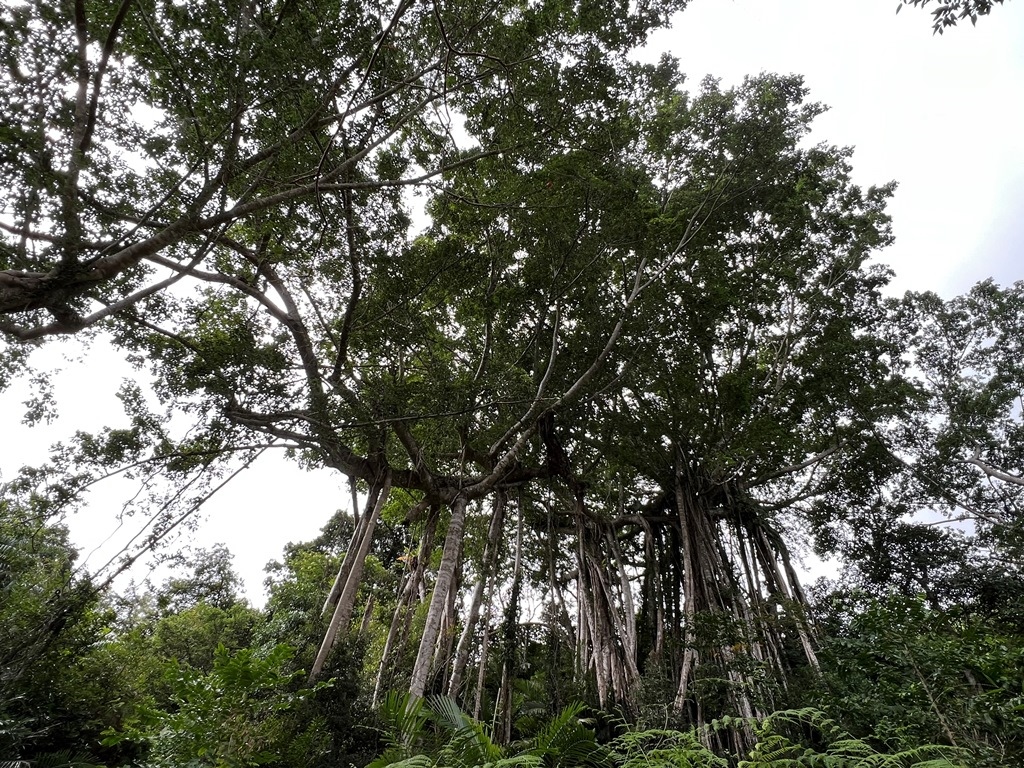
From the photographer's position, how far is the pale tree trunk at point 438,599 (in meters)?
5.04

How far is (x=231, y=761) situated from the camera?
2855mm

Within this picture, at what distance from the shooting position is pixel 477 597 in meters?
6.87

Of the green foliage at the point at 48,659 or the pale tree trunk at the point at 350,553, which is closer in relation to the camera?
the green foliage at the point at 48,659

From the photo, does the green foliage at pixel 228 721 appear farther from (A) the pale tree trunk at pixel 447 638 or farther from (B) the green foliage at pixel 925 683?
(B) the green foliage at pixel 925 683

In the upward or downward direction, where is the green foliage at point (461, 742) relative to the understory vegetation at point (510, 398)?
downward

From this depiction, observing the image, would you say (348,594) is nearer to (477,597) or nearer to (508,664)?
(477,597)

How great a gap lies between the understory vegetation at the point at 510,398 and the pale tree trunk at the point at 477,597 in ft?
0.48

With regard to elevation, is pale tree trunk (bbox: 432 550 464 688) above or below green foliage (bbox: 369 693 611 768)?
above

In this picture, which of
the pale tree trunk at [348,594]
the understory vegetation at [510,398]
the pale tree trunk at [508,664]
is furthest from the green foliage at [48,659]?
the pale tree trunk at [508,664]

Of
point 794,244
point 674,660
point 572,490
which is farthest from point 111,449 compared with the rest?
point 794,244

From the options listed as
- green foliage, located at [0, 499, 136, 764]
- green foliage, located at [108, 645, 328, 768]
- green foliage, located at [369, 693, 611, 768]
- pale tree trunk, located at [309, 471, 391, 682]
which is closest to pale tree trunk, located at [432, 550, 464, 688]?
pale tree trunk, located at [309, 471, 391, 682]

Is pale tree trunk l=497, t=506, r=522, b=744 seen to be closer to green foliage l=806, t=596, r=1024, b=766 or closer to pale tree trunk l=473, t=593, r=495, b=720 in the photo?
pale tree trunk l=473, t=593, r=495, b=720

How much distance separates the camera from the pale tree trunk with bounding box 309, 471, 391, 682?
4992mm

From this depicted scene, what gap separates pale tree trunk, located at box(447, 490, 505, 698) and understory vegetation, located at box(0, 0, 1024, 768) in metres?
0.15
